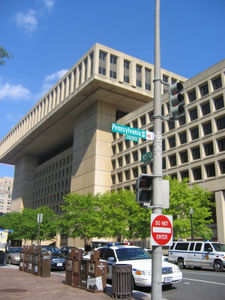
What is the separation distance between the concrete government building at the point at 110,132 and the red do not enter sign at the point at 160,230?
3081 centimetres

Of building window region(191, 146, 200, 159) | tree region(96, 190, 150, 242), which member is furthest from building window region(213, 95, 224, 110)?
tree region(96, 190, 150, 242)

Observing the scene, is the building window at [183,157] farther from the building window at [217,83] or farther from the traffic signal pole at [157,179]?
the traffic signal pole at [157,179]

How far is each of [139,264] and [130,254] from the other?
1294 mm

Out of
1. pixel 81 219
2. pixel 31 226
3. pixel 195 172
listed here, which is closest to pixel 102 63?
pixel 195 172

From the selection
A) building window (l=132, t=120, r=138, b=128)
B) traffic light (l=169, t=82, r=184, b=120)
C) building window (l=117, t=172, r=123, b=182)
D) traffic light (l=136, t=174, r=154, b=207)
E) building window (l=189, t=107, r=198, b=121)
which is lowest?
traffic light (l=136, t=174, r=154, b=207)

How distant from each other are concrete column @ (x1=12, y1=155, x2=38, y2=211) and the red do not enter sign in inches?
3465

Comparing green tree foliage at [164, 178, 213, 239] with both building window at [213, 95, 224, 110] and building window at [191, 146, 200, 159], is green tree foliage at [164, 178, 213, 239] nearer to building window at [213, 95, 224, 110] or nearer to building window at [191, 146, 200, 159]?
building window at [191, 146, 200, 159]

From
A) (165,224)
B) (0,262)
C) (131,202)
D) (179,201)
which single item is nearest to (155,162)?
(165,224)

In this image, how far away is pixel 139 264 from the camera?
12016 millimetres

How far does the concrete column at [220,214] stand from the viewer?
1422 inches

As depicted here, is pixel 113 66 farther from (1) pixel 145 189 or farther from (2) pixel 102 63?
(1) pixel 145 189

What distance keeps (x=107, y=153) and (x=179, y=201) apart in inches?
1079

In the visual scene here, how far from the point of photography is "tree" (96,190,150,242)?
37.4 m

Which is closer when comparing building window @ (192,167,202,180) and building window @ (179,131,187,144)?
building window @ (192,167,202,180)
